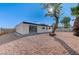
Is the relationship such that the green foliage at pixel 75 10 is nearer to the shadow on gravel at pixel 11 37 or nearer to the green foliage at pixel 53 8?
the green foliage at pixel 53 8

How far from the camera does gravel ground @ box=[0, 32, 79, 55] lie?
3055 millimetres

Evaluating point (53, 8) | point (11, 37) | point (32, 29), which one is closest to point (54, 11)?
point (53, 8)

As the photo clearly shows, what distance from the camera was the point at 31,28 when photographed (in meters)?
3.10

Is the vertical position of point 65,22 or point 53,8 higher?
point 53,8

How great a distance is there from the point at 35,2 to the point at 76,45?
0.69 m

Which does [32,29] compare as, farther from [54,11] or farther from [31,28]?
[54,11]

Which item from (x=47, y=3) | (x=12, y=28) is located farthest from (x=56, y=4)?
(x=12, y=28)

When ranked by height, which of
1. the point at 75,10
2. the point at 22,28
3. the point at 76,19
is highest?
the point at 75,10

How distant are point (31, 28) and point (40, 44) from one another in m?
0.21

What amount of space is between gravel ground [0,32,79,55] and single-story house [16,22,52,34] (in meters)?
0.06

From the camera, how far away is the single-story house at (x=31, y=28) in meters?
3.08

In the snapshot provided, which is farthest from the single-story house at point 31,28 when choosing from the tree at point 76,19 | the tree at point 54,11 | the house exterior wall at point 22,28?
the tree at point 76,19
